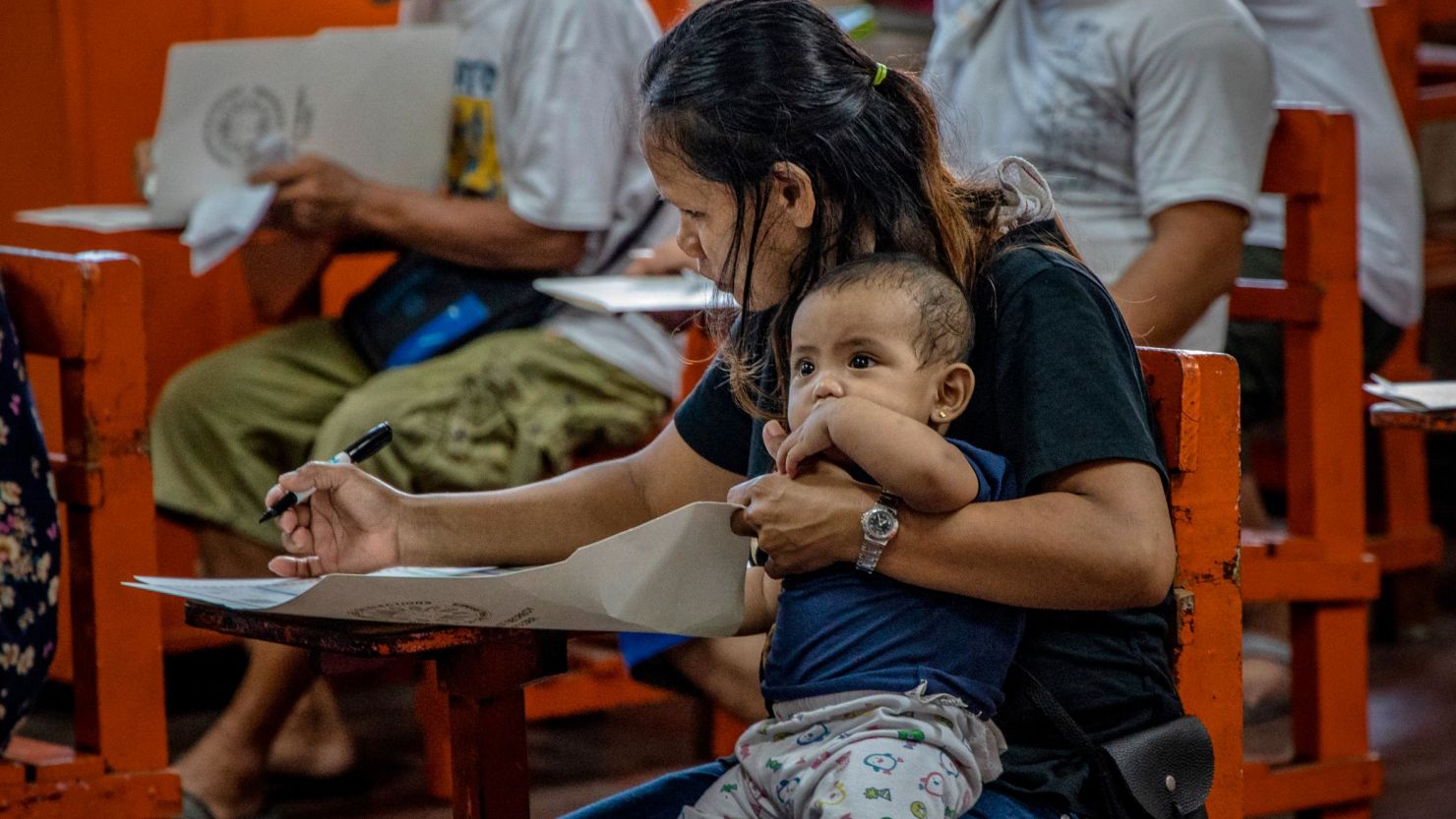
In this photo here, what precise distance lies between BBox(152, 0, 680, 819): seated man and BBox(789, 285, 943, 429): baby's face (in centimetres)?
177

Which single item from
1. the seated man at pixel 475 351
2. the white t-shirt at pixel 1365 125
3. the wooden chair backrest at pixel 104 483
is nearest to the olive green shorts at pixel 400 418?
the seated man at pixel 475 351

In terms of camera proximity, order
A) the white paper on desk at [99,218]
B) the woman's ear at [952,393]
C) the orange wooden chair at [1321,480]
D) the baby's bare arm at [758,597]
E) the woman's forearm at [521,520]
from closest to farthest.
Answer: the woman's ear at [952,393] < the baby's bare arm at [758,597] < the woman's forearm at [521,520] < the orange wooden chair at [1321,480] < the white paper on desk at [99,218]

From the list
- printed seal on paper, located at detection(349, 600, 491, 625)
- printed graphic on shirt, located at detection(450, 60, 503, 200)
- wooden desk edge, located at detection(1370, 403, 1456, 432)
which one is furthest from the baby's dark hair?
printed graphic on shirt, located at detection(450, 60, 503, 200)

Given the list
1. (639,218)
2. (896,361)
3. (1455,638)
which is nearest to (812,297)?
(896,361)

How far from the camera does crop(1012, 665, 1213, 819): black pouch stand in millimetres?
1359

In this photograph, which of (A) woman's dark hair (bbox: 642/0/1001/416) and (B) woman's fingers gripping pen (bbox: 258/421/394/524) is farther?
(B) woman's fingers gripping pen (bbox: 258/421/394/524)

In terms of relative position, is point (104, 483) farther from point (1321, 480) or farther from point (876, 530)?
point (1321, 480)

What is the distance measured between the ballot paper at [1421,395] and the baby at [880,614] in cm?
86

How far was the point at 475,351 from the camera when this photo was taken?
3188 millimetres

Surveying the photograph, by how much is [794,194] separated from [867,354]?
177 millimetres

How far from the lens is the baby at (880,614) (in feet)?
4.22

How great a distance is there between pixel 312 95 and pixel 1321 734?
2101mm

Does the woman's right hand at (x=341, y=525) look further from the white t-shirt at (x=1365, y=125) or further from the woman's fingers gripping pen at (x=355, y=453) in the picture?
the white t-shirt at (x=1365, y=125)

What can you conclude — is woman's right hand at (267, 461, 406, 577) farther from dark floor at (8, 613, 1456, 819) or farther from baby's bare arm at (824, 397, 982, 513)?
dark floor at (8, 613, 1456, 819)
